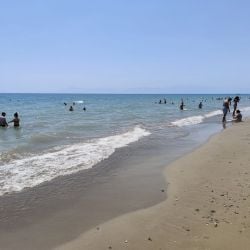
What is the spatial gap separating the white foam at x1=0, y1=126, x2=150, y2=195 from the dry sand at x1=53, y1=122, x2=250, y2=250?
2.94 meters

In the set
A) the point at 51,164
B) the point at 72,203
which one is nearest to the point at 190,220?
the point at 72,203

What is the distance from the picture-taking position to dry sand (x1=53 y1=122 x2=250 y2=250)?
562 cm

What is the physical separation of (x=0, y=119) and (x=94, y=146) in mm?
11207

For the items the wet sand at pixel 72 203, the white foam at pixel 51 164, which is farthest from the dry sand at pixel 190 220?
the white foam at pixel 51 164

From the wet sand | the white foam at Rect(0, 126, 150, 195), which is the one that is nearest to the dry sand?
the wet sand

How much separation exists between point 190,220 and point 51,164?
6.04 meters

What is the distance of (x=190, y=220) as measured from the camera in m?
6.45

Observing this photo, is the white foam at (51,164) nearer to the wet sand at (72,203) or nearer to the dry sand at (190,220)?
the wet sand at (72,203)

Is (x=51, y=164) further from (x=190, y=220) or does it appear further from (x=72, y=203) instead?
(x=190, y=220)

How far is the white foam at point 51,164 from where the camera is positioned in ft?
31.0

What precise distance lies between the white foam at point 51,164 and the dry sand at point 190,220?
2.94m

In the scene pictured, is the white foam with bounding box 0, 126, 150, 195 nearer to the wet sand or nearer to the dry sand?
the wet sand

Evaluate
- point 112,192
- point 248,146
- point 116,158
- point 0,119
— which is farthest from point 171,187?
point 0,119

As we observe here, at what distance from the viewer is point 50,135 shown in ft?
66.0
